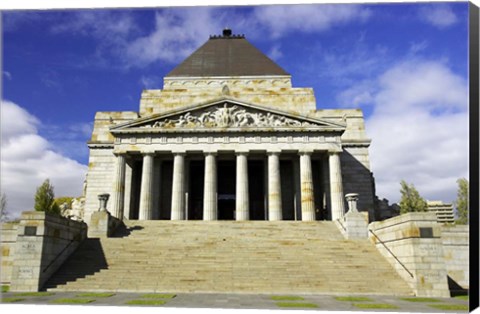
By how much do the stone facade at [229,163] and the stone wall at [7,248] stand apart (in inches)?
513

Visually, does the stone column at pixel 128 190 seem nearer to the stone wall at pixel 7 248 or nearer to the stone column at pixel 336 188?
the stone wall at pixel 7 248

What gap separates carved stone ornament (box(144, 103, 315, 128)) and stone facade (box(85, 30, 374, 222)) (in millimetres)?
89

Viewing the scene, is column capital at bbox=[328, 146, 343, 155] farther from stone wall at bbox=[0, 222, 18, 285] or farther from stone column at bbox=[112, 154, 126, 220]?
stone wall at bbox=[0, 222, 18, 285]

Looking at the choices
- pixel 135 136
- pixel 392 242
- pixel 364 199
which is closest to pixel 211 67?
pixel 135 136

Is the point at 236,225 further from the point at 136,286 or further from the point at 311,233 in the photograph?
the point at 136,286

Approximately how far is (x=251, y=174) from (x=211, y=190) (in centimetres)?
776

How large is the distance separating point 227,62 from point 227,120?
Answer: 1699cm

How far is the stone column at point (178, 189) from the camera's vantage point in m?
34.2

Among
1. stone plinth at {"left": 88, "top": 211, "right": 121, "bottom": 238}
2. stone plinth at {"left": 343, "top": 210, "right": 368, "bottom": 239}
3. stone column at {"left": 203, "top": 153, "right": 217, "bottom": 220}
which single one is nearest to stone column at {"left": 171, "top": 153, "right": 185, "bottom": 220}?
stone column at {"left": 203, "top": 153, "right": 217, "bottom": 220}

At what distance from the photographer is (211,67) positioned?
163 ft

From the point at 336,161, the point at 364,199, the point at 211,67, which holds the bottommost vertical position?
the point at 364,199

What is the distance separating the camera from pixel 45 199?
43781 mm

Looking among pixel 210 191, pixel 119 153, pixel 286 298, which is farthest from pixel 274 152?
pixel 286 298

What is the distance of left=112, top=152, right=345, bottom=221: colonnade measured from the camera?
34062 millimetres
